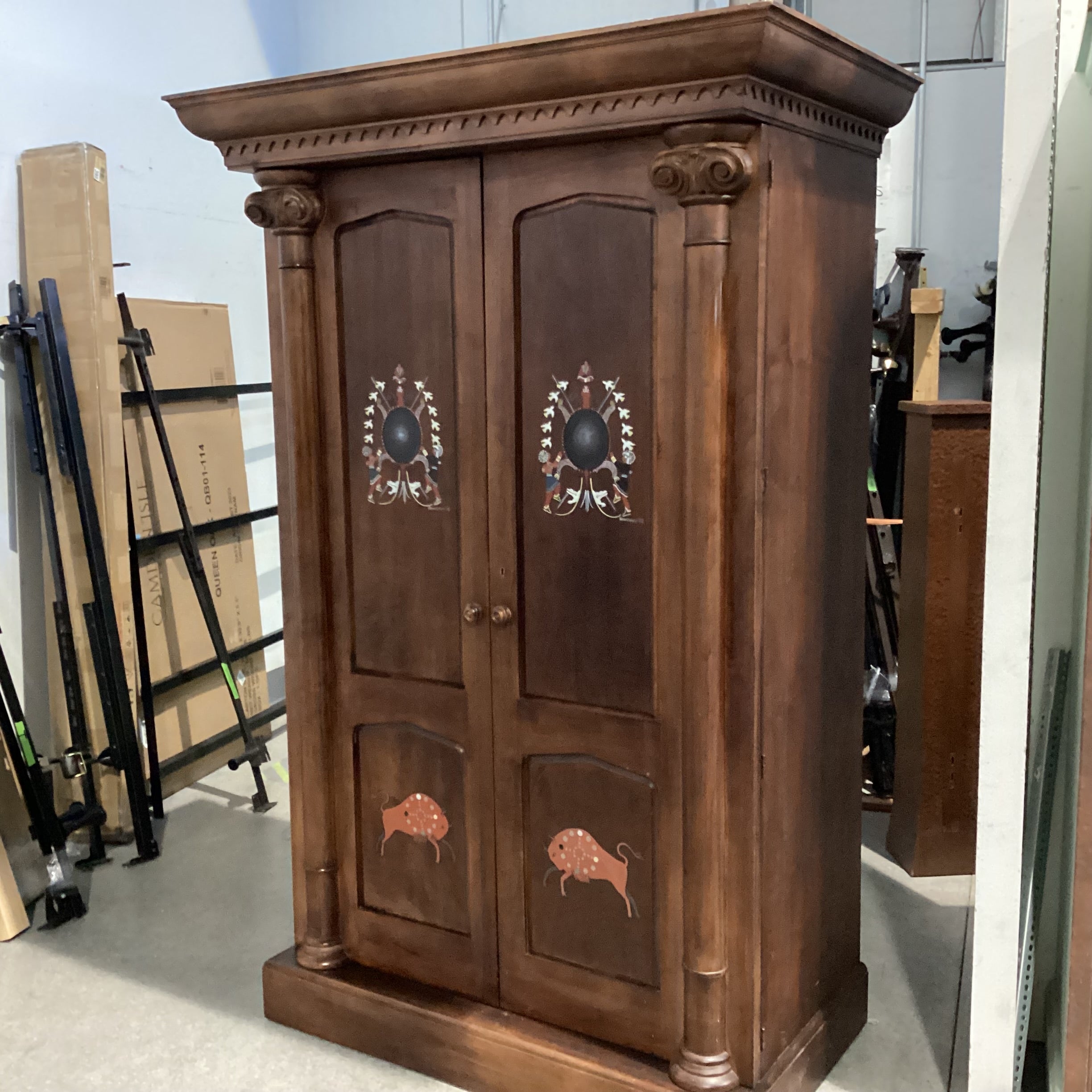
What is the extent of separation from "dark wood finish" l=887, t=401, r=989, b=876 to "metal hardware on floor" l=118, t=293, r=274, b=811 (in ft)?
6.73

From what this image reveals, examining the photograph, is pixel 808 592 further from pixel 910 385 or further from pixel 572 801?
pixel 910 385

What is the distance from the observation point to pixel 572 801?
223 centimetres

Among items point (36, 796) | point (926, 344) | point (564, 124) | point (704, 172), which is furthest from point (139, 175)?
point (704, 172)

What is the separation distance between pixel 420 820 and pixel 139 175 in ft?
8.92

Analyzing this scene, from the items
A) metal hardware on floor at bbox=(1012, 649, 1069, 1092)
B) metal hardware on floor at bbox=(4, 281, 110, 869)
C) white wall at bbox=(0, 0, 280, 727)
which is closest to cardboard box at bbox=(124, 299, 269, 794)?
white wall at bbox=(0, 0, 280, 727)

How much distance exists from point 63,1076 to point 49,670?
1536mm

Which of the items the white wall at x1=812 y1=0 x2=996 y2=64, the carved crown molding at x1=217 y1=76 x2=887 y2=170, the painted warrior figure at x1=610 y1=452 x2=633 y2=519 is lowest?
the painted warrior figure at x1=610 y1=452 x2=633 y2=519

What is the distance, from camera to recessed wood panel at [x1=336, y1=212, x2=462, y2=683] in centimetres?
224

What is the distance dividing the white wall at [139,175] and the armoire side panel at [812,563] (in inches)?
97.4

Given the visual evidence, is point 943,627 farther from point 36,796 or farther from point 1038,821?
point 36,796

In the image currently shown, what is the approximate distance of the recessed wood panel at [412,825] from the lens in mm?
2396

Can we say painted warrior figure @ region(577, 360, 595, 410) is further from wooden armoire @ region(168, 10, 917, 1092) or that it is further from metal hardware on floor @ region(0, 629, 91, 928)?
metal hardware on floor @ region(0, 629, 91, 928)

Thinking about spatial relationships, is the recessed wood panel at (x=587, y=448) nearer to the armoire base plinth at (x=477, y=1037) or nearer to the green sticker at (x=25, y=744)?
the armoire base plinth at (x=477, y=1037)

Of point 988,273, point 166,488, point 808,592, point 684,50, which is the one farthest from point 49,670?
point 988,273
